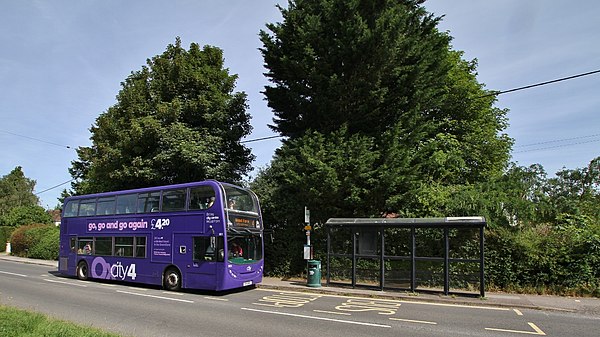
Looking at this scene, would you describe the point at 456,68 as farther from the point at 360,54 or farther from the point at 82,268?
the point at 82,268

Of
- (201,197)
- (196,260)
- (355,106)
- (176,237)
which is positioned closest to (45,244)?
(176,237)

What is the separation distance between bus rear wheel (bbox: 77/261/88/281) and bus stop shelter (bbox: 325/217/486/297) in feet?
36.9

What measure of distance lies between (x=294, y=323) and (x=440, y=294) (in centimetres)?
685

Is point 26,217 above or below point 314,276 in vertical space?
above

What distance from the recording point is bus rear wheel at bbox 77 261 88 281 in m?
19.0

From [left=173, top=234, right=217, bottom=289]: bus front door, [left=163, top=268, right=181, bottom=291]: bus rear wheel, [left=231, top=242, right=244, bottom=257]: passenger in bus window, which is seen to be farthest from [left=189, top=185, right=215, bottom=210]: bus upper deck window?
[left=163, top=268, right=181, bottom=291]: bus rear wheel

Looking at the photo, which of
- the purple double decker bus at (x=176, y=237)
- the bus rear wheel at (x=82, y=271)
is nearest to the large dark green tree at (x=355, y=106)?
the purple double decker bus at (x=176, y=237)

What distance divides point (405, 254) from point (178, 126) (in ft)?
46.2

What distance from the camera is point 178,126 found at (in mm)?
23078

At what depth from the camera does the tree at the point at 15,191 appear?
236 feet

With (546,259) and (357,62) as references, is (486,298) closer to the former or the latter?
(546,259)

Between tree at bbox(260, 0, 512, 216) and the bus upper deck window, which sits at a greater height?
tree at bbox(260, 0, 512, 216)

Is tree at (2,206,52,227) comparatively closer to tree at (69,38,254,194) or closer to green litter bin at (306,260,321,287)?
tree at (69,38,254,194)

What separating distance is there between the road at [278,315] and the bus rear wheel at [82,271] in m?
3.92
